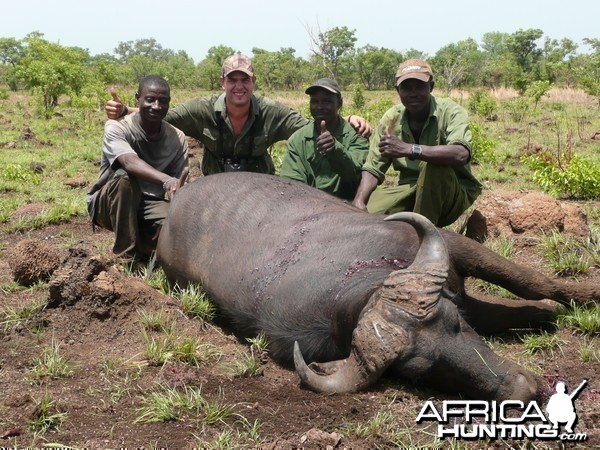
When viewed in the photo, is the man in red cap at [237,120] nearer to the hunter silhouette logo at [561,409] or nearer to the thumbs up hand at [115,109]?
the thumbs up hand at [115,109]

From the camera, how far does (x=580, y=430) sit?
3.14 m

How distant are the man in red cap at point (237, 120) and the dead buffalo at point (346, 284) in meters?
1.26

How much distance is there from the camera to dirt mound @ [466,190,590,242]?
228 inches

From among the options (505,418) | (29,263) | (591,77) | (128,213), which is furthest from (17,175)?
(591,77)

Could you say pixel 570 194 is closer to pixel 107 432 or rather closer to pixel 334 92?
pixel 334 92

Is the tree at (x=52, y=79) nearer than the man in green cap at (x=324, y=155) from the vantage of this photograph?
No

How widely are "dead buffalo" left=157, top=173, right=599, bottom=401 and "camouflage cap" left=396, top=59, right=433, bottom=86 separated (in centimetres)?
125

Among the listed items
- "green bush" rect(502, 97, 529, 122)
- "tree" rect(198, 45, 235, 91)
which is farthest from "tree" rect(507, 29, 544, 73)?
"green bush" rect(502, 97, 529, 122)

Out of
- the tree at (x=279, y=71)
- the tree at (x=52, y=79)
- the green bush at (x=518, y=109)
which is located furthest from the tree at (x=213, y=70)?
the green bush at (x=518, y=109)

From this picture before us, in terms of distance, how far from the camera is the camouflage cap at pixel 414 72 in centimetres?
554

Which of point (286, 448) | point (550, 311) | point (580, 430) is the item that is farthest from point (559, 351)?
point (286, 448)

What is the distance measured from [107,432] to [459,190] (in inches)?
141

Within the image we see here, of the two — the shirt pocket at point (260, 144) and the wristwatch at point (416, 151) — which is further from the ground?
the wristwatch at point (416, 151)

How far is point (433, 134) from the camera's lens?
5773mm
